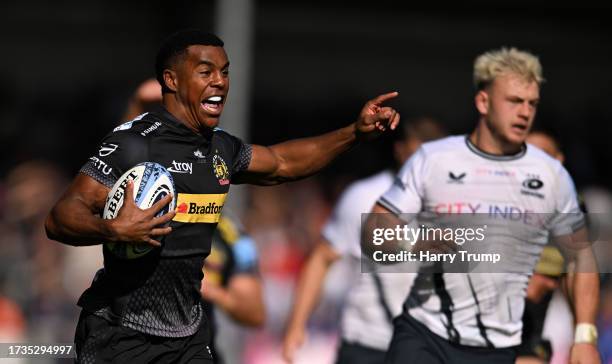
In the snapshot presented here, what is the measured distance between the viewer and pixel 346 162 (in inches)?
608

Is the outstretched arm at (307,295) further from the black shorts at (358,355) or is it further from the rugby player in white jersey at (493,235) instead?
the rugby player in white jersey at (493,235)

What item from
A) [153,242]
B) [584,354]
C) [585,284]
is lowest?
[584,354]

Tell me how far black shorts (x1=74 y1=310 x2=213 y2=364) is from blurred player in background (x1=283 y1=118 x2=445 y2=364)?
287cm

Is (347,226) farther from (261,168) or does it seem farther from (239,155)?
(239,155)

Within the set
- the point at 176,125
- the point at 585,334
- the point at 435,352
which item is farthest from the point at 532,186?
the point at 176,125

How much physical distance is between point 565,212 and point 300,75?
1336 cm

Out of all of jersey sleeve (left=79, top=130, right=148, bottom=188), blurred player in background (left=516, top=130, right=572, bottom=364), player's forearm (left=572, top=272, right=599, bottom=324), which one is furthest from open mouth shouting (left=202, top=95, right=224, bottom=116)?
blurred player in background (left=516, top=130, right=572, bottom=364)

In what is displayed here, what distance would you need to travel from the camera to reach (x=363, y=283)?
28.6 feet

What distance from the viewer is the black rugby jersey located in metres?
5.50

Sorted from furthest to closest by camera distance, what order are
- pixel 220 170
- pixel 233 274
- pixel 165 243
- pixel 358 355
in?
1. pixel 358 355
2. pixel 233 274
3. pixel 220 170
4. pixel 165 243

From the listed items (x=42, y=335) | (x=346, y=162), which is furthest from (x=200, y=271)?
(x=346, y=162)

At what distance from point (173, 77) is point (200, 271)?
923 mm

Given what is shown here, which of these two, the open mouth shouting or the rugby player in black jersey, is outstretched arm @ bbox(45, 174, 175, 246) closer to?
the rugby player in black jersey

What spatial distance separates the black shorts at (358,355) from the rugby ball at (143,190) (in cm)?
345
